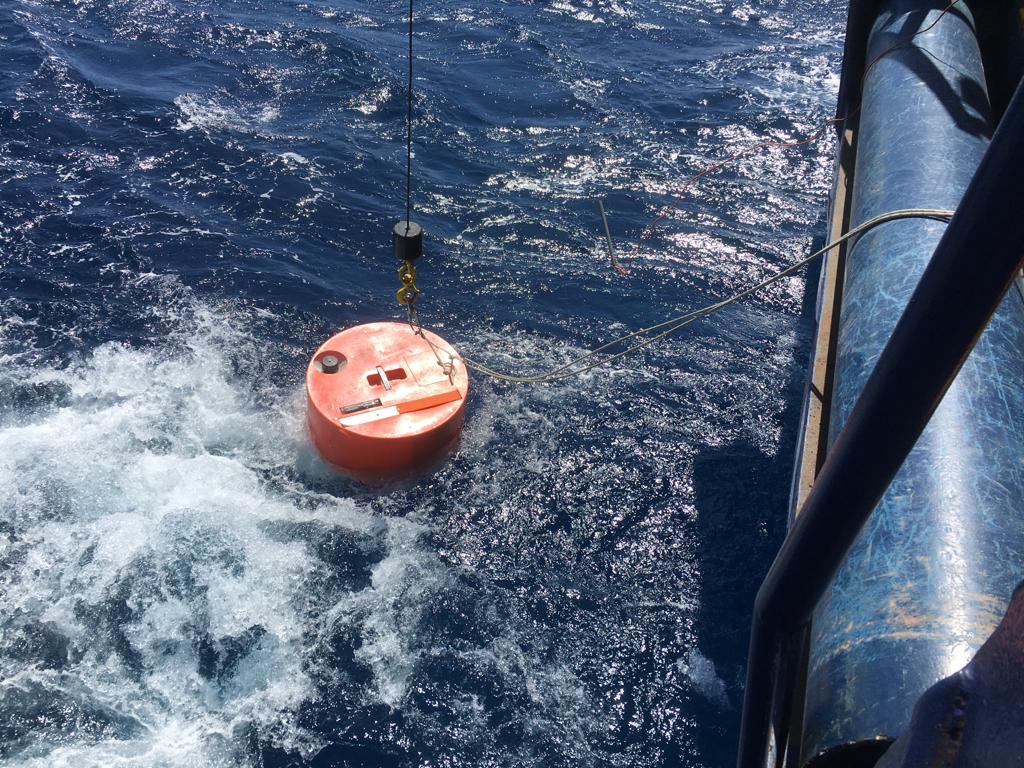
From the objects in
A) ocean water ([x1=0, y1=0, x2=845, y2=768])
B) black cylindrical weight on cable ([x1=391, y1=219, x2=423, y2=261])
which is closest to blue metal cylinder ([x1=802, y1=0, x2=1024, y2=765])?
ocean water ([x1=0, y1=0, x2=845, y2=768])

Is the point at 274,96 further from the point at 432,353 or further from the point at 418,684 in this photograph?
the point at 418,684

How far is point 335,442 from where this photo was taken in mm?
8039

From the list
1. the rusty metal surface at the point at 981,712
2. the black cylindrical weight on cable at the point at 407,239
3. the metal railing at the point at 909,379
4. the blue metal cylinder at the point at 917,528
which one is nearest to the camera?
the rusty metal surface at the point at 981,712

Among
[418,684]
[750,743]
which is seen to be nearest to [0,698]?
[418,684]

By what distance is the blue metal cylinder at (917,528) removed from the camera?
140 inches

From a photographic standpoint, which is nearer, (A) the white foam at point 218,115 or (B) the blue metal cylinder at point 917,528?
(B) the blue metal cylinder at point 917,528

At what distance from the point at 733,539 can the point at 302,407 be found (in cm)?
475

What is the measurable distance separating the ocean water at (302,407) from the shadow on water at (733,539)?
0.12 ft

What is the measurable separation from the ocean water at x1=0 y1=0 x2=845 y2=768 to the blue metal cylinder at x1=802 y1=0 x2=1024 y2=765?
290cm

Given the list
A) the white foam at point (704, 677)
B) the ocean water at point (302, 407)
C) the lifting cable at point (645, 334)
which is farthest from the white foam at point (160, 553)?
the white foam at point (704, 677)

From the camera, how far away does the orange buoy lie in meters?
7.94

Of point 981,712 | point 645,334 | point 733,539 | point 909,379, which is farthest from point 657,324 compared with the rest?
point 981,712

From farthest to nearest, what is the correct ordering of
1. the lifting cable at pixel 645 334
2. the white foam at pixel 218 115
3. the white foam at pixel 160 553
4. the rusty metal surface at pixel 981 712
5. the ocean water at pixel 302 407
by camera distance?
the white foam at pixel 218 115 < the ocean water at pixel 302 407 < the white foam at pixel 160 553 < the lifting cable at pixel 645 334 < the rusty metal surface at pixel 981 712

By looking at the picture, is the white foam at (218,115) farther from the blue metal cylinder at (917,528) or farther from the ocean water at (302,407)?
the blue metal cylinder at (917,528)
